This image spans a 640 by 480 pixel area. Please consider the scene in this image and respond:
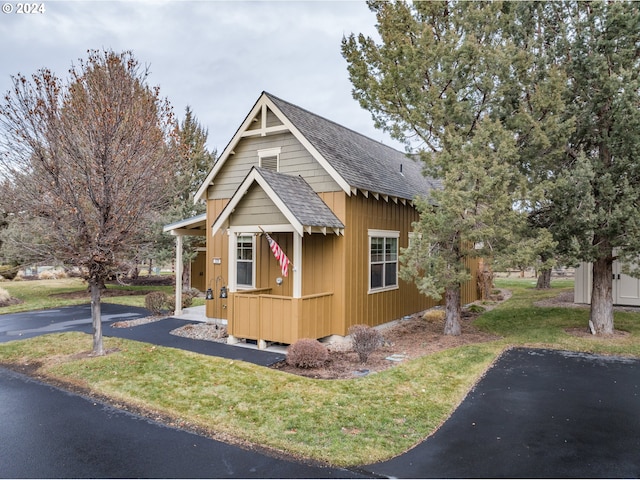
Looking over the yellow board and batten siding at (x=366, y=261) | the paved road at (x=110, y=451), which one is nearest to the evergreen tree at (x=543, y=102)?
the yellow board and batten siding at (x=366, y=261)

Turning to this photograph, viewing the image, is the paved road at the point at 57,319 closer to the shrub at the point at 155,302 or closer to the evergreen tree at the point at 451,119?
the shrub at the point at 155,302

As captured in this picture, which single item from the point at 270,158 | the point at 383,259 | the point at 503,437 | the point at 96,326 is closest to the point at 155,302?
the point at 96,326

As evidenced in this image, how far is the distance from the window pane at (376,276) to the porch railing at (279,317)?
1.92m

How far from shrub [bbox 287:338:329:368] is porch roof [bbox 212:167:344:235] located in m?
2.57

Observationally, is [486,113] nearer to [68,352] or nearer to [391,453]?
[391,453]

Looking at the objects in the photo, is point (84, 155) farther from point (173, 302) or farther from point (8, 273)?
point (8, 273)

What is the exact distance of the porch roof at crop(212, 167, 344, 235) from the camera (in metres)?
9.33

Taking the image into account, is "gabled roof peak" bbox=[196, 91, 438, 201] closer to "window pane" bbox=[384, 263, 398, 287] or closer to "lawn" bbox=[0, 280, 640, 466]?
"window pane" bbox=[384, 263, 398, 287]

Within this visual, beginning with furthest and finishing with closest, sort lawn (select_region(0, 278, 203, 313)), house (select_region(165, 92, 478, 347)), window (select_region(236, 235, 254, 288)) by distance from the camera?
lawn (select_region(0, 278, 203, 313))
window (select_region(236, 235, 254, 288))
house (select_region(165, 92, 478, 347))

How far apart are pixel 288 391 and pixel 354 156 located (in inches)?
321

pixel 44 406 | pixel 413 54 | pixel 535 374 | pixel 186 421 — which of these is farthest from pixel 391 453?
pixel 413 54

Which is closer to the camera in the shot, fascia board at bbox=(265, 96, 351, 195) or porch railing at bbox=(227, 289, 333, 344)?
porch railing at bbox=(227, 289, 333, 344)

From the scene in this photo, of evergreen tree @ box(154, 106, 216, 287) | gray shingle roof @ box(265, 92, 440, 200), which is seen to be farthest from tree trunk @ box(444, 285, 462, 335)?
evergreen tree @ box(154, 106, 216, 287)

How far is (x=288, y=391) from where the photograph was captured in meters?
6.88
